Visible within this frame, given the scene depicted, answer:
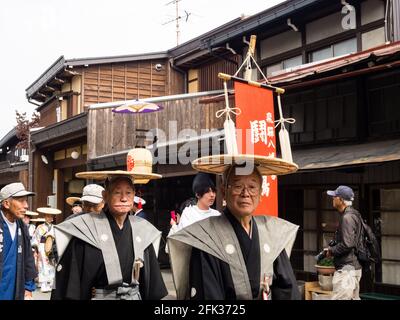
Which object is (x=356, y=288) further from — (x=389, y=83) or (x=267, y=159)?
(x=267, y=159)

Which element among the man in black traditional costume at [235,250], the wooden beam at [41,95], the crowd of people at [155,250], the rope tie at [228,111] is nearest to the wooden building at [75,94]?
the wooden beam at [41,95]

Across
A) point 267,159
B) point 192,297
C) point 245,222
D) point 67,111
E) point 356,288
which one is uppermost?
point 67,111

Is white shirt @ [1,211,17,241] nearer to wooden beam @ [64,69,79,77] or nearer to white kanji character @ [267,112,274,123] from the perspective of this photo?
white kanji character @ [267,112,274,123]

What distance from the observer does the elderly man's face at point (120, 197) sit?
13.7ft

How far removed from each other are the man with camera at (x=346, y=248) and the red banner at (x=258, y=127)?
3.19 feet

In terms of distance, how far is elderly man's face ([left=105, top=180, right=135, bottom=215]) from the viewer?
4.17m

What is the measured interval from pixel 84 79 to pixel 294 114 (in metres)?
11.4

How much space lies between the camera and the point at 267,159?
3436 millimetres

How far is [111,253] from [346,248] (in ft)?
14.1

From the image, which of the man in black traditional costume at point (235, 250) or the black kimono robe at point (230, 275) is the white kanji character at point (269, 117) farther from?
the black kimono robe at point (230, 275)

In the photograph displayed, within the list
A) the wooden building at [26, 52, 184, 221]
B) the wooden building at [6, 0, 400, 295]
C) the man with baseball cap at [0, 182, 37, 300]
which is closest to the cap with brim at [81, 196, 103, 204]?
the man with baseball cap at [0, 182, 37, 300]

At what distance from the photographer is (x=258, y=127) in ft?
25.0

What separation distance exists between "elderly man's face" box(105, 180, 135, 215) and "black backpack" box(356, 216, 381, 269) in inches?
172

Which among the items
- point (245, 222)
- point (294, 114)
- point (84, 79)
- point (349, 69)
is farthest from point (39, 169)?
point (245, 222)
